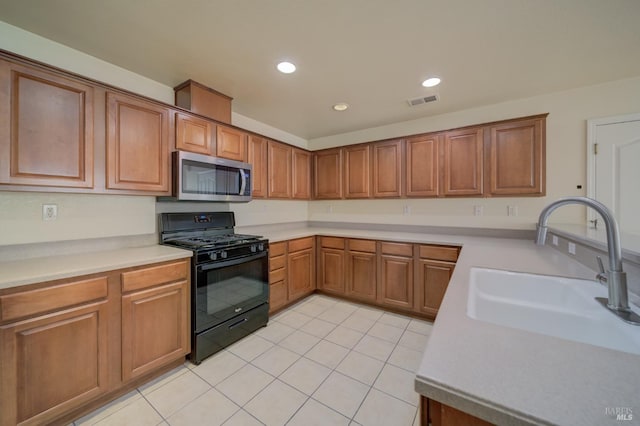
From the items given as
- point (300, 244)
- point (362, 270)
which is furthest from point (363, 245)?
point (300, 244)

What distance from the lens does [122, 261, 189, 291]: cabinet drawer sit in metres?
1.69

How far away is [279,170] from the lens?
340cm

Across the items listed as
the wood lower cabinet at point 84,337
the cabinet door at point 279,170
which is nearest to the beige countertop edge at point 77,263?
the wood lower cabinet at point 84,337

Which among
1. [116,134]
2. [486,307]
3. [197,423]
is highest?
[116,134]

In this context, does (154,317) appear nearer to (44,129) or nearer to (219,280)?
(219,280)

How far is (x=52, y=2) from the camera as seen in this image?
4.81 feet

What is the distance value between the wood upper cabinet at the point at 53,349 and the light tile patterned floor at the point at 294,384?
0.24m

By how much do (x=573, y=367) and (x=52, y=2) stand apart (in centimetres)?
285

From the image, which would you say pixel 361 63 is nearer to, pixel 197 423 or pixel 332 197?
pixel 332 197

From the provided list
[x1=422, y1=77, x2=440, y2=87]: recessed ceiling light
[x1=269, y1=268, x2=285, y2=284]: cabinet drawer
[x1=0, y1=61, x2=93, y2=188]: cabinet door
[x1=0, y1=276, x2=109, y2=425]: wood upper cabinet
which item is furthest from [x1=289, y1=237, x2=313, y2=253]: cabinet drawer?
[x1=422, y1=77, x2=440, y2=87]: recessed ceiling light

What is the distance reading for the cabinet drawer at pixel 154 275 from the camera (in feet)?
5.53

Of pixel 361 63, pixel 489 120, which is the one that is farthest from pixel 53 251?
pixel 489 120

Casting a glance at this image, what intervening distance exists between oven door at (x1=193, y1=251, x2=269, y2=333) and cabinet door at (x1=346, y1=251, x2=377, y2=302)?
1142 mm

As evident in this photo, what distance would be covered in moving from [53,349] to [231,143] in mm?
2083
